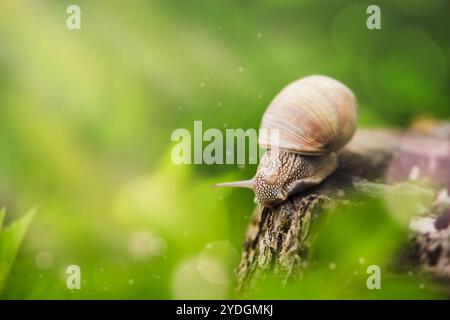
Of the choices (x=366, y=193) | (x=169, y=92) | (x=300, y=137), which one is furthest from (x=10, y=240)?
(x=366, y=193)

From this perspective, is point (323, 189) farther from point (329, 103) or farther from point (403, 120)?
point (403, 120)

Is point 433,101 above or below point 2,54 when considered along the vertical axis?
below

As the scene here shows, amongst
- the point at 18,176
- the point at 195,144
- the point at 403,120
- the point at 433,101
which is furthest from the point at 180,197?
the point at 433,101

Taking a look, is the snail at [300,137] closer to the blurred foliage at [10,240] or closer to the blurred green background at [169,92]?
A: the blurred green background at [169,92]

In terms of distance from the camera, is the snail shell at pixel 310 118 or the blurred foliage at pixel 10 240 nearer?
the snail shell at pixel 310 118

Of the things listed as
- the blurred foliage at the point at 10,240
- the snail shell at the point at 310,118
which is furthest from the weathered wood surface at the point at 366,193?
the blurred foliage at the point at 10,240
